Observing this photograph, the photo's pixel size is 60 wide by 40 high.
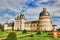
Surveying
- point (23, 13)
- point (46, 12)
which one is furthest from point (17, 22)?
point (46, 12)

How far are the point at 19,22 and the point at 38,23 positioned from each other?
0.74 metres

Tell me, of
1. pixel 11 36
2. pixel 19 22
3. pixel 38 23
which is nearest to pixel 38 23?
pixel 38 23

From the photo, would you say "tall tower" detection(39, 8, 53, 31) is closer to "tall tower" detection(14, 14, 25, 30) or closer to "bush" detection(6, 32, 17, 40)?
"tall tower" detection(14, 14, 25, 30)

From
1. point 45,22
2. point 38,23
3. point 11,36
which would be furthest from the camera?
point 45,22

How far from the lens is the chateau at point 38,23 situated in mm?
8039

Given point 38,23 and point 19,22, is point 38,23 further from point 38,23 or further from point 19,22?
point 19,22

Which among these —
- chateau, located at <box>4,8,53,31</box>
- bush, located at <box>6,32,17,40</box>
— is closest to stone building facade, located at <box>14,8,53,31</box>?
chateau, located at <box>4,8,53,31</box>

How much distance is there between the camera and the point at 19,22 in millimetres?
8500

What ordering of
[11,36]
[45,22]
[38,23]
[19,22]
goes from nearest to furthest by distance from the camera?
[11,36] < [38,23] < [45,22] < [19,22]

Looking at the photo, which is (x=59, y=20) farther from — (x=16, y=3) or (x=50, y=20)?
(x=16, y=3)

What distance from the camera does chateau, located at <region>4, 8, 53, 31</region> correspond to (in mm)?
8039

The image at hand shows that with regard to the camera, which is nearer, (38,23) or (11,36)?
(11,36)

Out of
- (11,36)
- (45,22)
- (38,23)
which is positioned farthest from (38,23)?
(11,36)

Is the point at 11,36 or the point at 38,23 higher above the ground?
the point at 38,23
